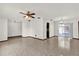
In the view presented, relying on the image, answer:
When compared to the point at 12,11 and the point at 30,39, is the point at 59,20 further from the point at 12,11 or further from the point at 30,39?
the point at 30,39

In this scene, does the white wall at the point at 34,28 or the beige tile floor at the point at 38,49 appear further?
the white wall at the point at 34,28

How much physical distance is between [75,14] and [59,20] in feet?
1.92

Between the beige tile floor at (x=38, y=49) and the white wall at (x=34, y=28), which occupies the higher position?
the white wall at (x=34, y=28)

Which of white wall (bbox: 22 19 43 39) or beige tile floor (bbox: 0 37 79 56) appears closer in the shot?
beige tile floor (bbox: 0 37 79 56)

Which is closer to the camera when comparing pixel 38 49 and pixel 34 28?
pixel 38 49

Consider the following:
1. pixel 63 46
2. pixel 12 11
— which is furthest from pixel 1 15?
pixel 63 46

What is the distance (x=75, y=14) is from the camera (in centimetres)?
218

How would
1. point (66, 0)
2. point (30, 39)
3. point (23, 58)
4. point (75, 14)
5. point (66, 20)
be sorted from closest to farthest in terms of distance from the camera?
point (66, 0) < point (23, 58) < point (75, 14) < point (66, 20) < point (30, 39)

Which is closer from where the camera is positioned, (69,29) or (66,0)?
(66,0)

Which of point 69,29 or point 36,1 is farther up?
point 36,1

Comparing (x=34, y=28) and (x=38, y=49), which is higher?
(x=34, y=28)

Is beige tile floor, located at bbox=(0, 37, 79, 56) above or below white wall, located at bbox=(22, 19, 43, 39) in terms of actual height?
below

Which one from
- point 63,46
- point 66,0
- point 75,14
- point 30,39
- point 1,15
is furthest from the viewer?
point 63,46

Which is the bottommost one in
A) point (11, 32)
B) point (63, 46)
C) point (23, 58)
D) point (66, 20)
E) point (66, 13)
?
point (63, 46)
